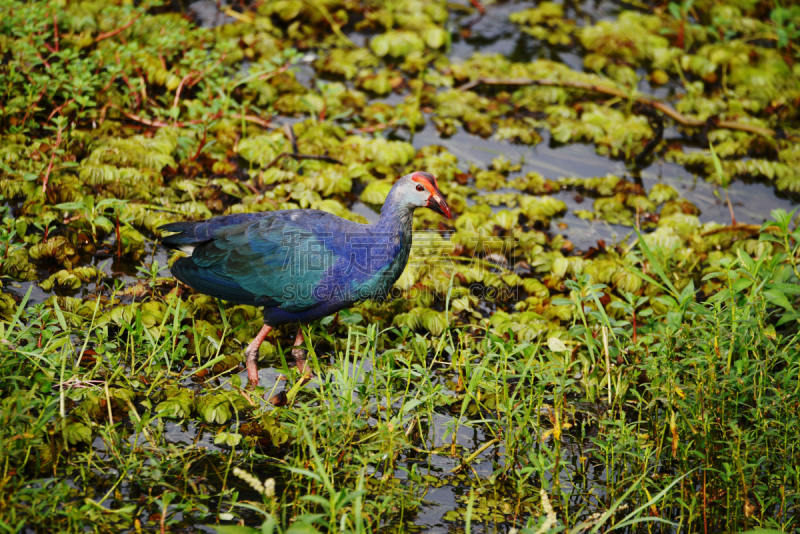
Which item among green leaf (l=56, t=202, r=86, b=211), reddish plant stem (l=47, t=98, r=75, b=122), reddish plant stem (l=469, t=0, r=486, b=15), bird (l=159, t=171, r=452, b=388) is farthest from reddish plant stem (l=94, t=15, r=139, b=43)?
reddish plant stem (l=469, t=0, r=486, b=15)

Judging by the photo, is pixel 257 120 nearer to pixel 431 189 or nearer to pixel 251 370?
pixel 431 189

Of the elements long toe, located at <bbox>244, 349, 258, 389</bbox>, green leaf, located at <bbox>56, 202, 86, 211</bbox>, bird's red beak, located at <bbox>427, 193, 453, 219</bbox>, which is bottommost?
long toe, located at <bbox>244, 349, 258, 389</bbox>

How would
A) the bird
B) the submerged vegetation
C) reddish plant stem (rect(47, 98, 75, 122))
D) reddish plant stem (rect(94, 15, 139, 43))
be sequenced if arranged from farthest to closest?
reddish plant stem (rect(94, 15, 139, 43))
reddish plant stem (rect(47, 98, 75, 122))
the bird
the submerged vegetation

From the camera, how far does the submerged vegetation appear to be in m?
3.11

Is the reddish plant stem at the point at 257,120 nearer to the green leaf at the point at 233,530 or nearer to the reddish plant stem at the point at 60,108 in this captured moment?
the reddish plant stem at the point at 60,108

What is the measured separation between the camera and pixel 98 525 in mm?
2768

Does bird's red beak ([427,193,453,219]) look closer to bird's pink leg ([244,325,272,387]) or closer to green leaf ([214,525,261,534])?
bird's pink leg ([244,325,272,387])

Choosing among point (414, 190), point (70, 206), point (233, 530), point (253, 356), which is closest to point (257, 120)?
point (70, 206)

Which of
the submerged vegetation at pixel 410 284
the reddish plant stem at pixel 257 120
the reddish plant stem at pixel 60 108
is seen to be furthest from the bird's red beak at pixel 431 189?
the reddish plant stem at pixel 60 108

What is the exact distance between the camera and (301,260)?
3.79 meters

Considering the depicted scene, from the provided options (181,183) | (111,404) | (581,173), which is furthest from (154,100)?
(581,173)

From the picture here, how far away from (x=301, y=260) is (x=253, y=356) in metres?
0.65

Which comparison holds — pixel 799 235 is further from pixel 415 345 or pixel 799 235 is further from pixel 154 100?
pixel 154 100

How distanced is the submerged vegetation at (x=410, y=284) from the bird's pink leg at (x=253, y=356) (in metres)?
0.13
